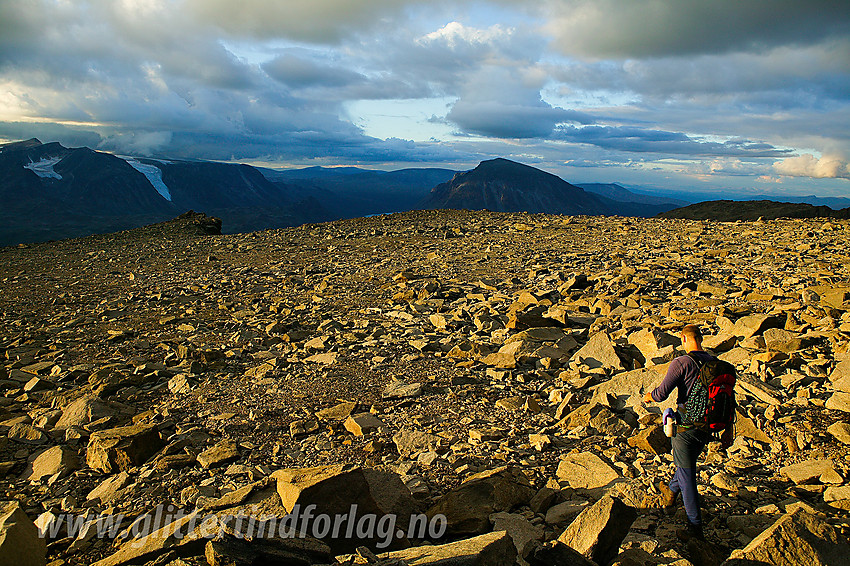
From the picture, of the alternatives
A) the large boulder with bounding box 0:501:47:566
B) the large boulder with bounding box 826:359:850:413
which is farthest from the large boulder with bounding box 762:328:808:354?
the large boulder with bounding box 0:501:47:566

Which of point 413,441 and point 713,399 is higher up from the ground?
point 713,399

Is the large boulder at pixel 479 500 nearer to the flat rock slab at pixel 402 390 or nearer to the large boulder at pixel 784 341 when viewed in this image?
the flat rock slab at pixel 402 390

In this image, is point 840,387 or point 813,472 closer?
point 813,472

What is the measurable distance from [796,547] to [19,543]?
7.44 m

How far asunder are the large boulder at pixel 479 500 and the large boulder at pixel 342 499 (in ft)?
1.54

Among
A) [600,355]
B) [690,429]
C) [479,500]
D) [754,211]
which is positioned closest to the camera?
[690,429]

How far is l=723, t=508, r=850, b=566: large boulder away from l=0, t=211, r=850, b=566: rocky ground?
0.7 inches

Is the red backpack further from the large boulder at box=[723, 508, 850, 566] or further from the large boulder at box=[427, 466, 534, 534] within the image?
the large boulder at box=[427, 466, 534, 534]

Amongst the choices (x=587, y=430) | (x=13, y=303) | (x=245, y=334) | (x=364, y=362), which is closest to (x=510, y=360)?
(x=587, y=430)

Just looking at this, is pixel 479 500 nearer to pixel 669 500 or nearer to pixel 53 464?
pixel 669 500

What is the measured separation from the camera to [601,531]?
4.64m

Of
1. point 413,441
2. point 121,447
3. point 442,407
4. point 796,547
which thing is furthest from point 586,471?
point 121,447

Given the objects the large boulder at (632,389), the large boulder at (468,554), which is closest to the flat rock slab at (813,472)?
the large boulder at (632,389)

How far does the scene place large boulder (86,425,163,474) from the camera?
7.00 meters
